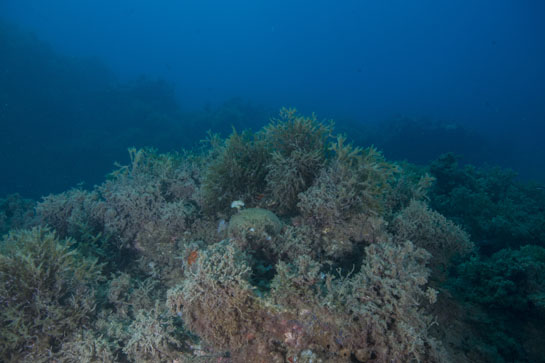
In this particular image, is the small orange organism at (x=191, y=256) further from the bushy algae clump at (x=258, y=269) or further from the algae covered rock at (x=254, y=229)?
the algae covered rock at (x=254, y=229)

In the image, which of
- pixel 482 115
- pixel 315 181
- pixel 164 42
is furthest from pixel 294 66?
pixel 315 181

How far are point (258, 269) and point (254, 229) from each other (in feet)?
2.13

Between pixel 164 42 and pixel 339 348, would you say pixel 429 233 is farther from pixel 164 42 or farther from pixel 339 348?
pixel 164 42

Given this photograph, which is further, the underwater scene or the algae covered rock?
the algae covered rock

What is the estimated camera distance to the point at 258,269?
349 cm

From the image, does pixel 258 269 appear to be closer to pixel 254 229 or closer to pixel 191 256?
pixel 254 229

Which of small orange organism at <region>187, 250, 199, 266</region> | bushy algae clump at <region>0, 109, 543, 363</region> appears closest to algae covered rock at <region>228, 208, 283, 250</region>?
bushy algae clump at <region>0, 109, 543, 363</region>

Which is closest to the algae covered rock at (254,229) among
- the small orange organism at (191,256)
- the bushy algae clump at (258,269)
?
the bushy algae clump at (258,269)

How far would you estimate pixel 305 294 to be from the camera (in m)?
2.65

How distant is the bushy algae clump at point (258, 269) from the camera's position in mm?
2582

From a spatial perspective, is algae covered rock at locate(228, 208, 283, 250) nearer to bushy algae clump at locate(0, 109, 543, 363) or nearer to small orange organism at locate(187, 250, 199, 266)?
bushy algae clump at locate(0, 109, 543, 363)

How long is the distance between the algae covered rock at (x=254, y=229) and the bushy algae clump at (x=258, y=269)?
24 mm

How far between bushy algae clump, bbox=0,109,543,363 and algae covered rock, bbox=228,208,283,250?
2cm

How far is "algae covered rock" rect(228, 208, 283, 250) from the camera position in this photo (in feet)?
12.7
